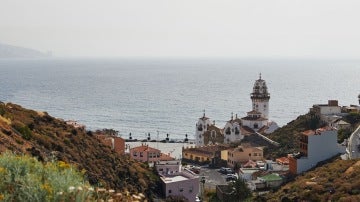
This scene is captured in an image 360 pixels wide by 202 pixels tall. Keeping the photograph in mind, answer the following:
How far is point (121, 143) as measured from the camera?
49.5 m

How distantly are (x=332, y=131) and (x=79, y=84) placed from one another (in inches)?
5851

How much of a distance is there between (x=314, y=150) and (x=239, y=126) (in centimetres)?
2536

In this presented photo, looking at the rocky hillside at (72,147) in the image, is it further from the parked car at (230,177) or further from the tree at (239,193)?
the parked car at (230,177)

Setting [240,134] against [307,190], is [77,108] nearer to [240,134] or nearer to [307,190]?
[240,134]

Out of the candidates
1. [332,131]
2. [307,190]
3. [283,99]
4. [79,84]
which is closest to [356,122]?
[332,131]

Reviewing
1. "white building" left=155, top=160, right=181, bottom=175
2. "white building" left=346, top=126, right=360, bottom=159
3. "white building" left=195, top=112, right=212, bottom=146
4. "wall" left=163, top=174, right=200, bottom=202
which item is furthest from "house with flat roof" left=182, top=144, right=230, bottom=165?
"wall" left=163, top=174, right=200, bottom=202

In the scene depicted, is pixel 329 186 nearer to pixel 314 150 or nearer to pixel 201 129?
pixel 314 150

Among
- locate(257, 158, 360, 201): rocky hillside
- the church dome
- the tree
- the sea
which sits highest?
the church dome

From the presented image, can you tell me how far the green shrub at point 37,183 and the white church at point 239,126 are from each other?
176 feet

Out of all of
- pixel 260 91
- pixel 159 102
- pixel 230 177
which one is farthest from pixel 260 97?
pixel 159 102

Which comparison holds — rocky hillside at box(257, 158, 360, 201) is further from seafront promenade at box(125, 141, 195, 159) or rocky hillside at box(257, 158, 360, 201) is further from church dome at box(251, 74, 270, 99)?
church dome at box(251, 74, 270, 99)

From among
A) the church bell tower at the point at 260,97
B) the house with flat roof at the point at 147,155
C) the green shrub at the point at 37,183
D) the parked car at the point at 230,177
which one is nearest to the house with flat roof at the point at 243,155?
the parked car at the point at 230,177

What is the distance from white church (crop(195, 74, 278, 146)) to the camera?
63.5 metres

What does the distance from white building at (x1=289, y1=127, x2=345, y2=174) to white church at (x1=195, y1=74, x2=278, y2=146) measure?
23.0 m
